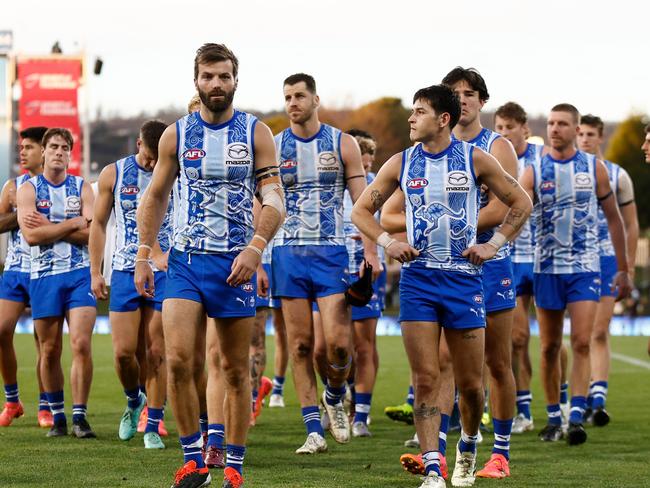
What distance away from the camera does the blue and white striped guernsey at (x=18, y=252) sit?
1134 centimetres

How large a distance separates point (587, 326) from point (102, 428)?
4.20 m

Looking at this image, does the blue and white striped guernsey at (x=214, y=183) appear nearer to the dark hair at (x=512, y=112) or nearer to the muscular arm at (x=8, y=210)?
the dark hair at (x=512, y=112)

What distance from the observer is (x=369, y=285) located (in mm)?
9242

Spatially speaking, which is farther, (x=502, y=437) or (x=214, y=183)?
(x=502, y=437)

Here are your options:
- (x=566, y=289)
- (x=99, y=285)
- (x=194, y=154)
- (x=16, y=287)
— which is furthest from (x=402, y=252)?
(x=16, y=287)

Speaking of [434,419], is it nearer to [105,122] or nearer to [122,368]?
[122,368]

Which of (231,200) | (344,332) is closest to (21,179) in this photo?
(344,332)

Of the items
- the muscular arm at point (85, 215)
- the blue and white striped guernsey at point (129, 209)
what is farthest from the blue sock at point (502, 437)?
A: the muscular arm at point (85, 215)

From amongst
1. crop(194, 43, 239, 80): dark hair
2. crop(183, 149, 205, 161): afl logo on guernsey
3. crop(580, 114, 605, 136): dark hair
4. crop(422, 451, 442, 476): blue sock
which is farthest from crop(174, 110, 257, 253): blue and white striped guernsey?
crop(580, 114, 605, 136): dark hair

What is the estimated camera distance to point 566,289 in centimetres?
1053

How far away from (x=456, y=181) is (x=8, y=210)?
5259 mm

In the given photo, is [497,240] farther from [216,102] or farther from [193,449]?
[193,449]

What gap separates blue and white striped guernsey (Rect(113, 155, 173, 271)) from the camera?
998 cm

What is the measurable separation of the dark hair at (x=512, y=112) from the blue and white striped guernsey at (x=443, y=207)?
3.27 metres
